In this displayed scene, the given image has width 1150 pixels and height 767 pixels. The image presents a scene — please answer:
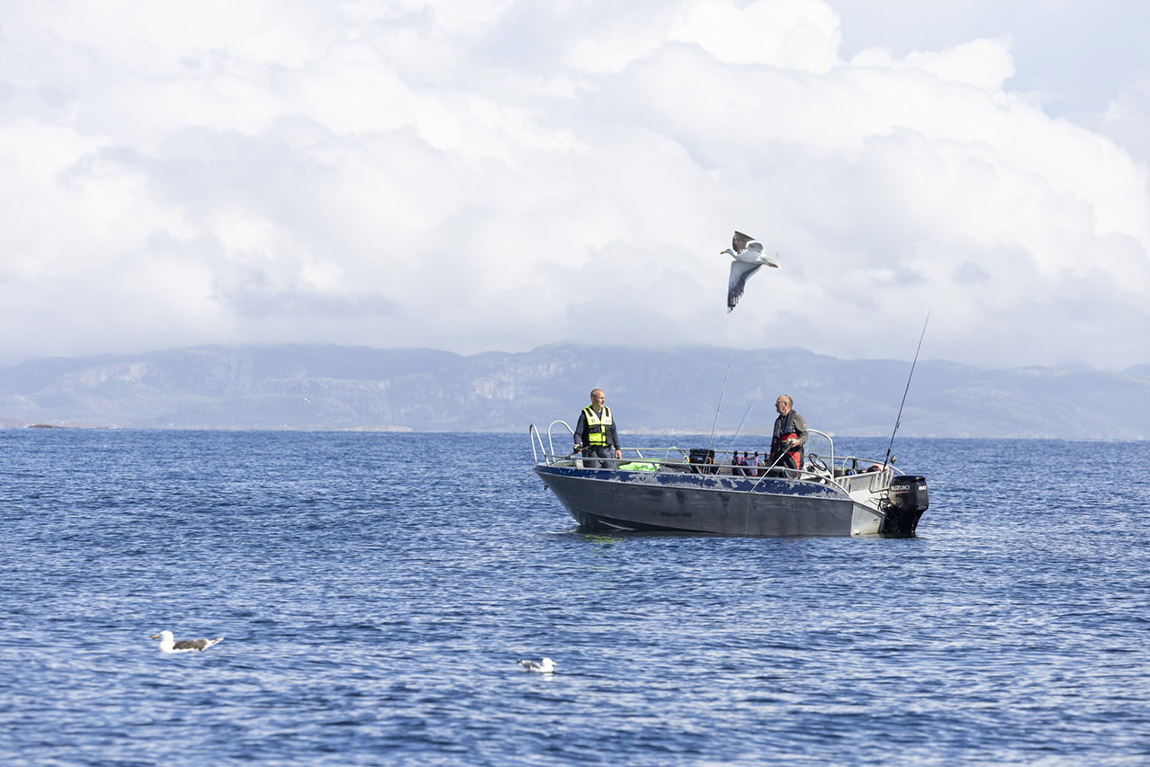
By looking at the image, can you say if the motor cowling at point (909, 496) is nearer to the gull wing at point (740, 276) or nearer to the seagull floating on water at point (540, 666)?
the gull wing at point (740, 276)

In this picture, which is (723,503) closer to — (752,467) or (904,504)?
(752,467)

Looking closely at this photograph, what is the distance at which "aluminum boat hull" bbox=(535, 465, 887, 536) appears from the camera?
1208 inches

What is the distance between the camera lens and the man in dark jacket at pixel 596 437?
3092 cm

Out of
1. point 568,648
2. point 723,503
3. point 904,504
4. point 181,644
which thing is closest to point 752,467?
point 723,503

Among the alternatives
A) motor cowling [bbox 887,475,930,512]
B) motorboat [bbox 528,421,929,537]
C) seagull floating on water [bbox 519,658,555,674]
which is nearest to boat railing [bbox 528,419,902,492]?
motorboat [bbox 528,421,929,537]

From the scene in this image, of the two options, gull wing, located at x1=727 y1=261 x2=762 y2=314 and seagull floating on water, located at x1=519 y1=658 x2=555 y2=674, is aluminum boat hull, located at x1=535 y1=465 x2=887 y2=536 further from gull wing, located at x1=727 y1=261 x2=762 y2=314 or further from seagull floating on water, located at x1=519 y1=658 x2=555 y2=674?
seagull floating on water, located at x1=519 y1=658 x2=555 y2=674

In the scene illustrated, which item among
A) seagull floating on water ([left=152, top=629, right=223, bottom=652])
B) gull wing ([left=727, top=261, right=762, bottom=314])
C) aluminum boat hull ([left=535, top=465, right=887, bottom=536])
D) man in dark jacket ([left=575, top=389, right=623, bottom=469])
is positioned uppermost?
→ gull wing ([left=727, top=261, right=762, bottom=314])

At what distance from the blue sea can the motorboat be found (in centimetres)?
62

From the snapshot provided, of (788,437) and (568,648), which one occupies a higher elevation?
(788,437)

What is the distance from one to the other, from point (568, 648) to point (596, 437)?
12100mm

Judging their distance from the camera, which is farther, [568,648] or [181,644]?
[568,648]

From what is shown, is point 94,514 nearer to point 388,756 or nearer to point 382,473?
point 388,756

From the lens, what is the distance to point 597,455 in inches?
1248

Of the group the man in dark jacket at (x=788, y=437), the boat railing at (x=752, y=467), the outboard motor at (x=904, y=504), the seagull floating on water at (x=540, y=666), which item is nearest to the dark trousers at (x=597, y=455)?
the boat railing at (x=752, y=467)
